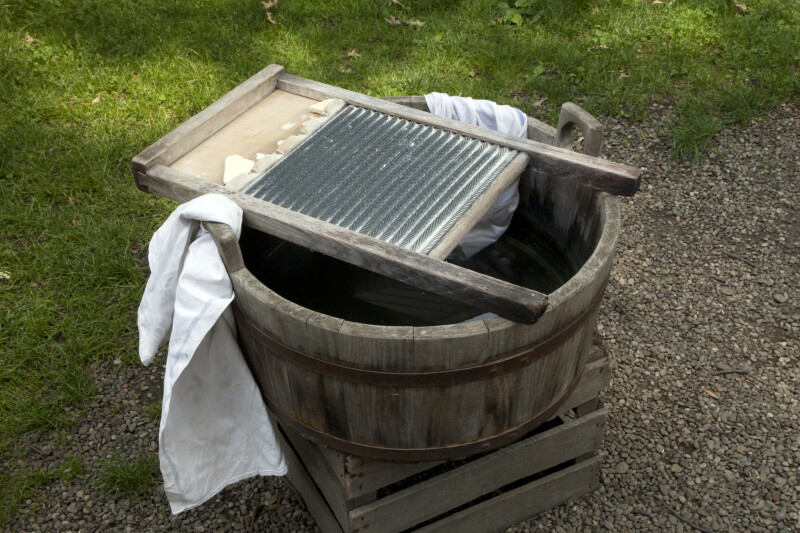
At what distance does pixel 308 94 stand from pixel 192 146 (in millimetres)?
575

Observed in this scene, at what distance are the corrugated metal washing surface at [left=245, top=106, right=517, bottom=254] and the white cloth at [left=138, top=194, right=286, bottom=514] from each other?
0.99 feet

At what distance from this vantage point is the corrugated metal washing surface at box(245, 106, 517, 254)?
2.50 meters

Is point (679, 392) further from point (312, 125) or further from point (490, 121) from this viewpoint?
point (312, 125)

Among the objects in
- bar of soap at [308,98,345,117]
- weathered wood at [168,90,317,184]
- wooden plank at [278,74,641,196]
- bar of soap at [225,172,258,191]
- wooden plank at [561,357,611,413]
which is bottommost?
wooden plank at [561,357,611,413]

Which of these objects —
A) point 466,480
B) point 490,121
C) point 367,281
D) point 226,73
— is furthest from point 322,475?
point 226,73

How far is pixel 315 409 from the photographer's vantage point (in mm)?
2504

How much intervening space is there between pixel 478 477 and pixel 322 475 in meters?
0.59

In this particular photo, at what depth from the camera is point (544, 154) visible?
2799mm

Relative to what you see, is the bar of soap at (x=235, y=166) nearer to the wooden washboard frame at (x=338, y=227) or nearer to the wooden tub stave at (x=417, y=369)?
the wooden washboard frame at (x=338, y=227)

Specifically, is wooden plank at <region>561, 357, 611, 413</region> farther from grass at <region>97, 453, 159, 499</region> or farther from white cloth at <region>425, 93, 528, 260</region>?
grass at <region>97, 453, 159, 499</region>

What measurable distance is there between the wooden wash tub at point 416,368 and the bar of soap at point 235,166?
1.27 ft

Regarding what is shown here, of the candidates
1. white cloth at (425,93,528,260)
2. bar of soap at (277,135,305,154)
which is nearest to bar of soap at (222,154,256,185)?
bar of soap at (277,135,305,154)

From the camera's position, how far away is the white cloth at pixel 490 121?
3232 millimetres

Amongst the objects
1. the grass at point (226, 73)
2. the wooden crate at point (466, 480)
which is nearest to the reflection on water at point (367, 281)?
the wooden crate at point (466, 480)
